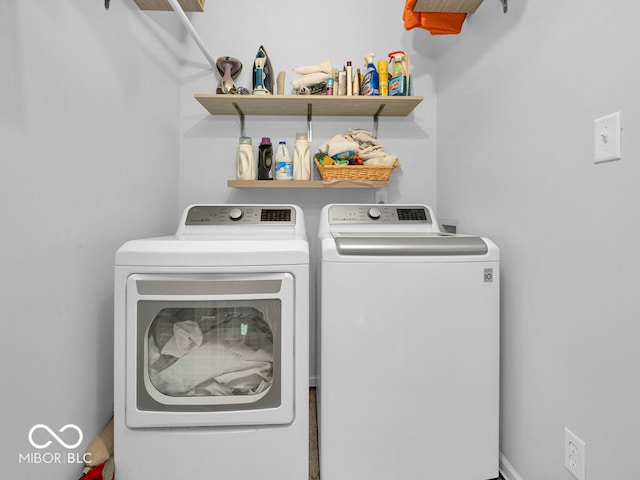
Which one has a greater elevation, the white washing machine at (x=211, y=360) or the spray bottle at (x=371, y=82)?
the spray bottle at (x=371, y=82)

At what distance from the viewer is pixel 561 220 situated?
1.07 meters

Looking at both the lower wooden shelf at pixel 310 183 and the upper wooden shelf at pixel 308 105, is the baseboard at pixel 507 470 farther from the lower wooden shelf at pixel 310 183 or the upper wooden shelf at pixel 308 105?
the upper wooden shelf at pixel 308 105

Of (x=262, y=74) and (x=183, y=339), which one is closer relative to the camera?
(x=183, y=339)

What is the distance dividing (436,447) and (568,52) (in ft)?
4.61

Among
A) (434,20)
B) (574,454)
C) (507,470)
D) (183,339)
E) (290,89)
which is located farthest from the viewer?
(290,89)

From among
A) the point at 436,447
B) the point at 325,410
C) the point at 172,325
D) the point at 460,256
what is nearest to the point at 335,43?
the point at 460,256

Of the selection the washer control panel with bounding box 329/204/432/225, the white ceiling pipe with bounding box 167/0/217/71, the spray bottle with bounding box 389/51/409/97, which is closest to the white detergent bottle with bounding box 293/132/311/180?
the washer control panel with bounding box 329/204/432/225

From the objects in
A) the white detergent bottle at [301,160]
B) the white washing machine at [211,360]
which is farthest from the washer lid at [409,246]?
the white detergent bottle at [301,160]

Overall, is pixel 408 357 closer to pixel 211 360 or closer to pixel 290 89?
pixel 211 360

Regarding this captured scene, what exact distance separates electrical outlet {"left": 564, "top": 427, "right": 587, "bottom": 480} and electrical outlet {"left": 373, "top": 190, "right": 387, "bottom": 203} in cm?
141

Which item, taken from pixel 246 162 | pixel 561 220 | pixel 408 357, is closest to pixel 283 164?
pixel 246 162

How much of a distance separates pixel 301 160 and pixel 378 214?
545 mm

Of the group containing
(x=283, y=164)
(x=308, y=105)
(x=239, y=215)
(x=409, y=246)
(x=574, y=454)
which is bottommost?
(x=574, y=454)

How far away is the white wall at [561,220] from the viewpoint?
0.86m
